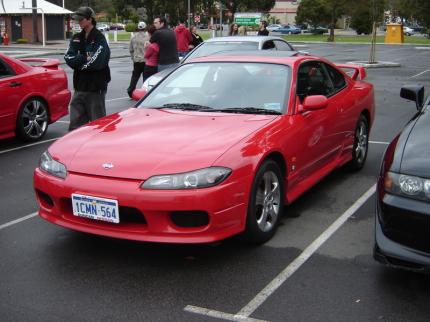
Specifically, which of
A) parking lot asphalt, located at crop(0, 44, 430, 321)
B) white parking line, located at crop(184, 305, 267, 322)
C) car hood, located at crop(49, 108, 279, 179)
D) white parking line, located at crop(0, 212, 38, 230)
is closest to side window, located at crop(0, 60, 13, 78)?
parking lot asphalt, located at crop(0, 44, 430, 321)

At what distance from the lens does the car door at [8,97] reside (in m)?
7.77

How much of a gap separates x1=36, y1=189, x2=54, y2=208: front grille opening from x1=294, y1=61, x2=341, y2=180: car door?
80.4 inches

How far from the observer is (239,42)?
11.3 meters

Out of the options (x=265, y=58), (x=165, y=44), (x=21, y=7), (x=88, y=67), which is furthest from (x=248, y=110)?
(x=21, y=7)

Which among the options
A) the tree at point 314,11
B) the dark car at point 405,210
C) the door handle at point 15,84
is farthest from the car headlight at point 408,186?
the tree at point 314,11

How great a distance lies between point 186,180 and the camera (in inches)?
153

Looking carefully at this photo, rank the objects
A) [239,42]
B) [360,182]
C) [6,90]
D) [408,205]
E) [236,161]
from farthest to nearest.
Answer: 1. [239,42]
2. [6,90]
3. [360,182]
4. [236,161]
5. [408,205]

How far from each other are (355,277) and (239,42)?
26.2 feet

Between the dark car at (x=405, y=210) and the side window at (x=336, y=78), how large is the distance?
2.53 meters

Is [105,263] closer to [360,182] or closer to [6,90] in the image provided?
[360,182]

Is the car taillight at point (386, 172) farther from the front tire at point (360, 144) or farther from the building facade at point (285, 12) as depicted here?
the building facade at point (285, 12)

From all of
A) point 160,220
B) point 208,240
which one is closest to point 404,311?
point 208,240

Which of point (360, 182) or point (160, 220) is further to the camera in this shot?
point (360, 182)

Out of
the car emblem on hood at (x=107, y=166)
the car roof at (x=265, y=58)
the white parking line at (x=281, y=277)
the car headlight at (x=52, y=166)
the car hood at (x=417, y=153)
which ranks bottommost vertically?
the white parking line at (x=281, y=277)
